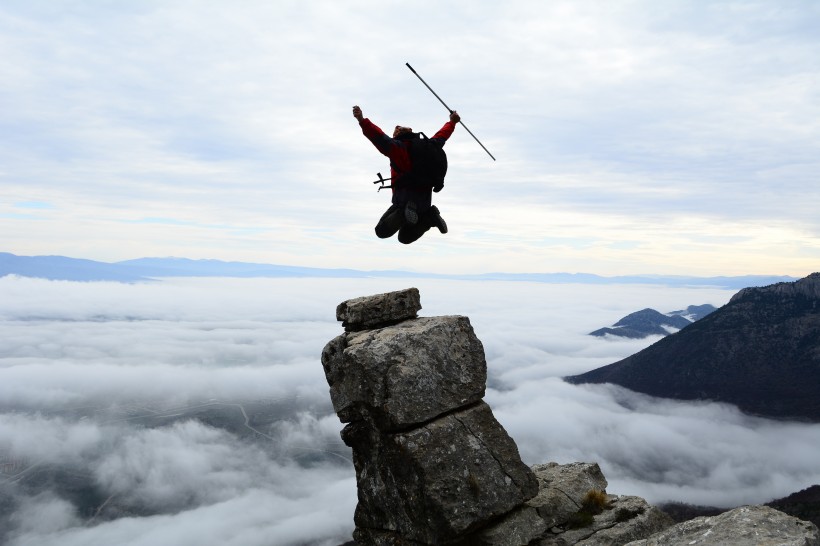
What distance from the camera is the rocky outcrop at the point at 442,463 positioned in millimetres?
16594

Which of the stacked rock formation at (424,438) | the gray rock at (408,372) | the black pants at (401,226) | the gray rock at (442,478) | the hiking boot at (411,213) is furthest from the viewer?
the black pants at (401,226)

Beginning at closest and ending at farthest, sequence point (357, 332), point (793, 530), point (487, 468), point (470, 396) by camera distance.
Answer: point (793, 530)
point (487, 468)
point (470, 396)
point (357, 332)

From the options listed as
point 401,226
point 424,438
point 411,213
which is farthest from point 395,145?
point 424,438

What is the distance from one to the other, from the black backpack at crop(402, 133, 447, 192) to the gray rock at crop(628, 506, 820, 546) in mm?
12591

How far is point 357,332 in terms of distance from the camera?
19.9 m

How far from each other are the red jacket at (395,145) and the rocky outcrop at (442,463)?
5290 mm

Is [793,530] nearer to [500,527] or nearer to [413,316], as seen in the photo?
[500,527]

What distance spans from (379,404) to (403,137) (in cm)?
897

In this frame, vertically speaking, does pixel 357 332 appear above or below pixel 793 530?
above

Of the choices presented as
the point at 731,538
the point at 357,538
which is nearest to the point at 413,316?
the point at 357,538

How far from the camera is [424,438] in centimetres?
1692

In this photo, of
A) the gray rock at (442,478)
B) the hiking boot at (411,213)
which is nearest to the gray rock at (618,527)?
the gray rock at (442,478)

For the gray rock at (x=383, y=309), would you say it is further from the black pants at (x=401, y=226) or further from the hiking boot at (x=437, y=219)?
the hiking boot at (x=437, y=219)

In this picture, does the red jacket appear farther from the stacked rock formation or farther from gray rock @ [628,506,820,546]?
gray rock @ [628,506,820,546]
